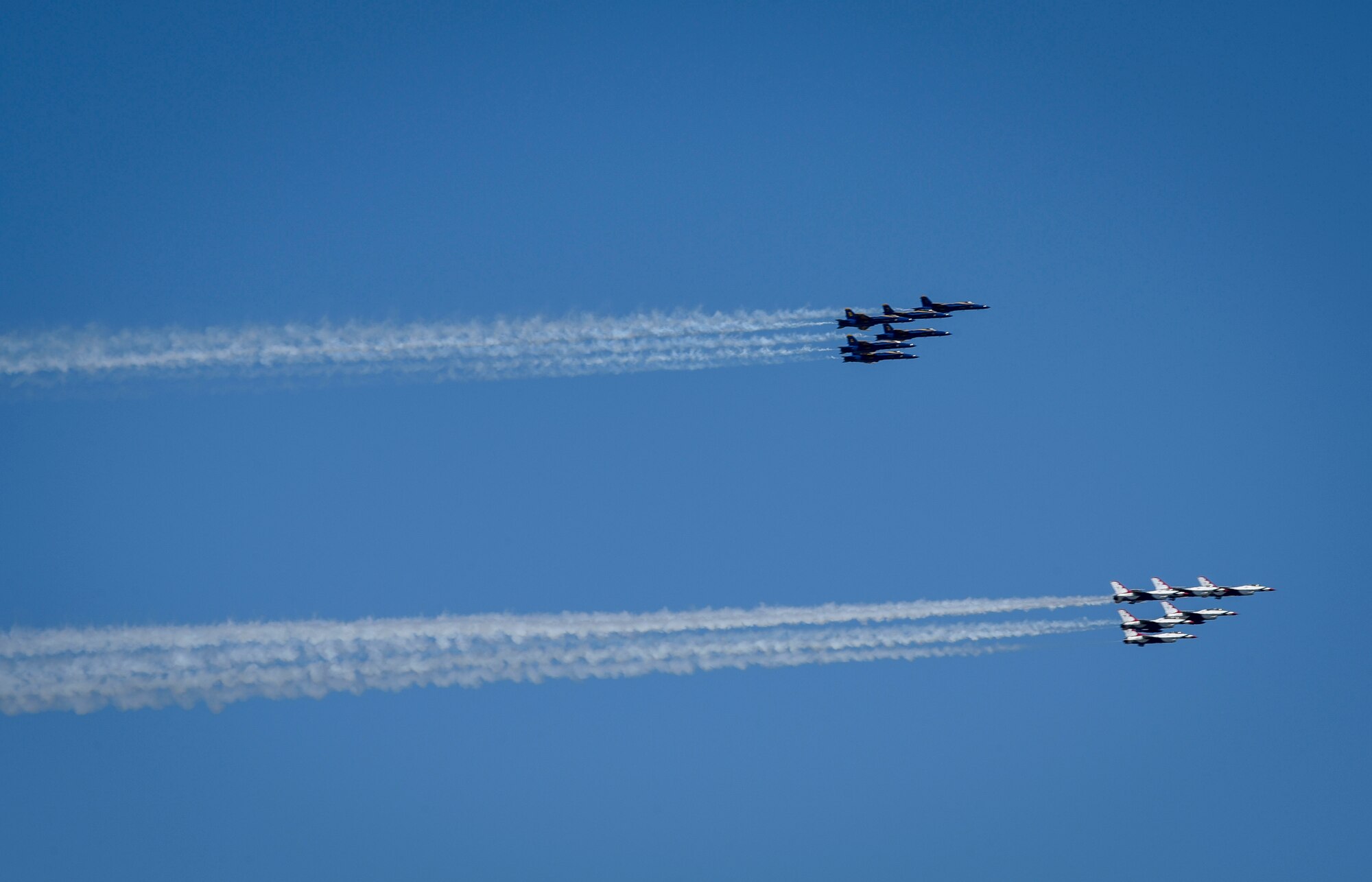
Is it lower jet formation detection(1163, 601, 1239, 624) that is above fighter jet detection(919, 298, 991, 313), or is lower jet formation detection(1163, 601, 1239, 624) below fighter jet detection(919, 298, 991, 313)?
below

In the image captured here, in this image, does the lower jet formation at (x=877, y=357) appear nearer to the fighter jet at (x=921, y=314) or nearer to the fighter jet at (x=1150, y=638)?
the fighter jet at (x=921, y=314)

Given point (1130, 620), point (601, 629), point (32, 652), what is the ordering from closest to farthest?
Result: point (32, 652) < point (601, 629) < point (1130, 620)

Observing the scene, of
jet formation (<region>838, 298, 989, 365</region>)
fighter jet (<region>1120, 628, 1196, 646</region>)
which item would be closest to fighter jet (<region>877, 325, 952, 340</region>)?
jet formation (<region>838, 298, 989, 365</region>)

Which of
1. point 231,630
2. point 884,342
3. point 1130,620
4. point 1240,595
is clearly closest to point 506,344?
point 231,630

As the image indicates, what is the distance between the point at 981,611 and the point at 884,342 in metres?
16.6

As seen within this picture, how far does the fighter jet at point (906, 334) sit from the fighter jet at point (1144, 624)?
17274 mm

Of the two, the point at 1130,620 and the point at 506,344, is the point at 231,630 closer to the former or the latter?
the point at 506,344

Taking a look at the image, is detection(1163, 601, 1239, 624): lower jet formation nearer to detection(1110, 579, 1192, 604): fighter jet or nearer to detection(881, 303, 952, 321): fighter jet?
detection(1110, 579, 1192, 604): fighter jet

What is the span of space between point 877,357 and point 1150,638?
790 inches

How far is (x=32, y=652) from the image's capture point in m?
54.0

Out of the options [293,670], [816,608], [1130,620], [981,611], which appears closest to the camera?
[293,670]

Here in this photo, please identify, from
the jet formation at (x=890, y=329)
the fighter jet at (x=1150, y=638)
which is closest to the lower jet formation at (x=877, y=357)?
the jet formation at (x=890, y=329)

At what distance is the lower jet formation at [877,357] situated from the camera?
80.8m

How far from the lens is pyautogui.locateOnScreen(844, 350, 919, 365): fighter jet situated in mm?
80750
